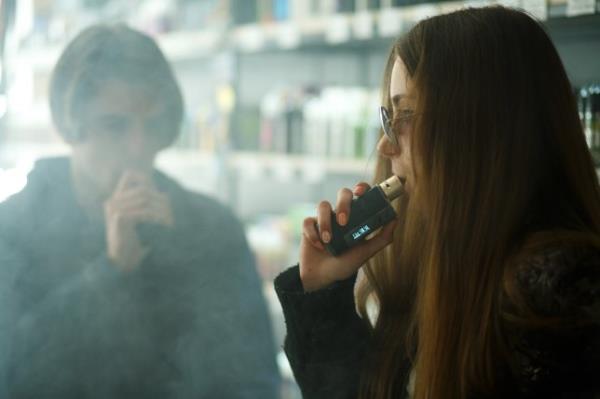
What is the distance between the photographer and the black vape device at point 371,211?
1.16 meters

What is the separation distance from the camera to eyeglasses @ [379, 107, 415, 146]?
3.55ft

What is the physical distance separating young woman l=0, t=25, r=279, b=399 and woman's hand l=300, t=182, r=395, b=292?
50cm

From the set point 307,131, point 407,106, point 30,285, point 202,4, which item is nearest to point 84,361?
point 30,285

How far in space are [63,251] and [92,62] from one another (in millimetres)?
401

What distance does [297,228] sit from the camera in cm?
269

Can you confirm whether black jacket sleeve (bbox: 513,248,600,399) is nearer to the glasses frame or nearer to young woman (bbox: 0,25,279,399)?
the glasses frame

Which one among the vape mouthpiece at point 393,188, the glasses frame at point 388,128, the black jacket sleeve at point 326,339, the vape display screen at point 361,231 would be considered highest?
the glasses frame at point 388,128

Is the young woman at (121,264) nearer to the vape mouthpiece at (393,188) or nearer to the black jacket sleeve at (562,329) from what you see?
the vape mouthpiece at (393,188)

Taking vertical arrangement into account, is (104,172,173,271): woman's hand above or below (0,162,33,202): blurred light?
below

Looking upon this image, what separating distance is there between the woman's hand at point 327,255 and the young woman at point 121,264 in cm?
50

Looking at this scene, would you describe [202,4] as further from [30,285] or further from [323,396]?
[323,396]

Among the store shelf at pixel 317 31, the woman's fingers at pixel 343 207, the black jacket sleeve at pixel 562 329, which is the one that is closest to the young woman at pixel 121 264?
the store shelf at pixel 317 31

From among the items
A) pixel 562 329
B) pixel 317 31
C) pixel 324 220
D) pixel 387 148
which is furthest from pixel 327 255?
pixel 317 31

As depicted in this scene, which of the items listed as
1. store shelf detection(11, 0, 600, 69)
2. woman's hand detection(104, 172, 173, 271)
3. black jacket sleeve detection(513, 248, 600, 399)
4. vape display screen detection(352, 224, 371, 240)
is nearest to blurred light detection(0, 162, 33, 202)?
woman's hand detection(104, 172, 173, 271)
